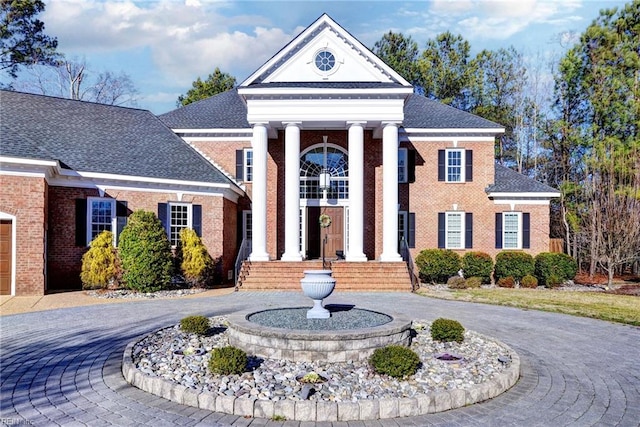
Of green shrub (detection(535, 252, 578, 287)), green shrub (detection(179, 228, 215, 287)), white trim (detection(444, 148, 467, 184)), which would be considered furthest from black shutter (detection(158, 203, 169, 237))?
green shrub (detection(535, 252, 578, 287))

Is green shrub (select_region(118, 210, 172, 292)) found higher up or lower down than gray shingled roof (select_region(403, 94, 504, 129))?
lower down

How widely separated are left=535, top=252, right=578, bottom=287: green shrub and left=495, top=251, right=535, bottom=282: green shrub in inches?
13.9

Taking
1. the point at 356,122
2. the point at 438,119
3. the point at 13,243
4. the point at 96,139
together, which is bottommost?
the point at 13,243

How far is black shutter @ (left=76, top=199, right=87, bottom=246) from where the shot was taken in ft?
54.2

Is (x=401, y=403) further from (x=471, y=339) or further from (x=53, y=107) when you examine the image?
(x=53, y=107)

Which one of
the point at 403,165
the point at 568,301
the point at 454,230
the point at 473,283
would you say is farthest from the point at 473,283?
the point at 403,165

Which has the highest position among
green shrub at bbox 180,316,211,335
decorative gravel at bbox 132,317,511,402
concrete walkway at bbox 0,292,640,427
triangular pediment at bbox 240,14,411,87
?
triangular pediment at bbox 240,14,411,87

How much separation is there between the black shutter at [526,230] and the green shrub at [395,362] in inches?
714

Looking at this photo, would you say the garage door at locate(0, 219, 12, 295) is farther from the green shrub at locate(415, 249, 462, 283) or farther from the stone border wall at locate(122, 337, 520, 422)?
the green shrub at locate(415, 249, 462, 283)

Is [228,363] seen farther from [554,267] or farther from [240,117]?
[240,117]

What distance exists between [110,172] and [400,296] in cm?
1185

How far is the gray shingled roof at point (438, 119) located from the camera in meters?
22.4

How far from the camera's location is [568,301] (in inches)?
585

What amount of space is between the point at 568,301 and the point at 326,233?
11.0m
